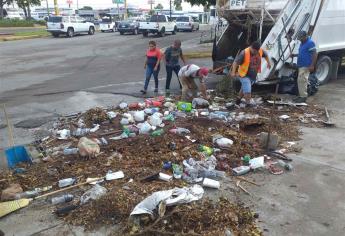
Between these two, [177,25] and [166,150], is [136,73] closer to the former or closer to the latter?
[166,150]

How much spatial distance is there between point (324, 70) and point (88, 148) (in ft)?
27.2

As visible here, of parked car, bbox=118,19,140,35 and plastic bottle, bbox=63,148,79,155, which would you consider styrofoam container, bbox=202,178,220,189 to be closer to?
plastic bottle, bbox=63,148,79,155

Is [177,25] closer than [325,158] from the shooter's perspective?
No

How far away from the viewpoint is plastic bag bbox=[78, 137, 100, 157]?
6195mm

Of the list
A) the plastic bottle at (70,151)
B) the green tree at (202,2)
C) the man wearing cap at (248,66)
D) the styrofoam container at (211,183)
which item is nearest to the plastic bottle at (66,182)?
the plastic bottle at (70,151)

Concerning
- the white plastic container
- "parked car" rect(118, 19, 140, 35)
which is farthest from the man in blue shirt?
"parked car" rect(118, 19, 140, 35)

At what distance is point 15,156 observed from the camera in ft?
20.0

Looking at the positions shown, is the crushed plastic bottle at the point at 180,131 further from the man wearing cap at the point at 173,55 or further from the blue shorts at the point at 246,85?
the man wearing cap at the point at 173,55

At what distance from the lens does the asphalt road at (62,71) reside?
1169cm

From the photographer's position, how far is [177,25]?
39094 mm

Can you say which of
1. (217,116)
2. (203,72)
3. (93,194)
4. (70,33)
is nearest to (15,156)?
(93,194)

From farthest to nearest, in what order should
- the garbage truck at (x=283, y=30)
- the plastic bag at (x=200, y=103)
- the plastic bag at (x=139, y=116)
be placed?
the garbage truck at (x=283, y=30) < the plastic bag at (x=200, y=103) < the plastic bag at (x=139, y=116)

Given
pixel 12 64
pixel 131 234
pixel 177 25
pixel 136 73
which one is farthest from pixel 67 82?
pixel 177 25

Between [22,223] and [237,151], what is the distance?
331 centimetres
